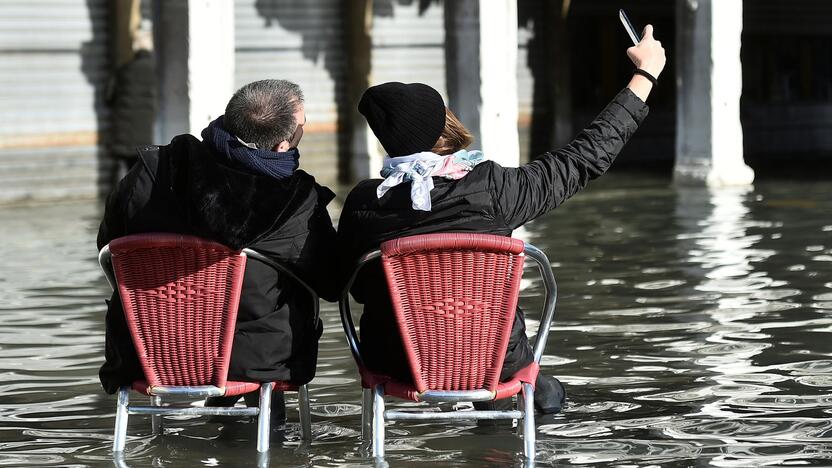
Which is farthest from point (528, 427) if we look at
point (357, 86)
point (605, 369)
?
point (357, 86)

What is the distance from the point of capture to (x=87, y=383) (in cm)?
622

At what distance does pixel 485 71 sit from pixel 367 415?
936 cm

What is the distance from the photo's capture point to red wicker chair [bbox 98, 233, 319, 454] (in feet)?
14.7

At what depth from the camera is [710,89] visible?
1510 centimetres

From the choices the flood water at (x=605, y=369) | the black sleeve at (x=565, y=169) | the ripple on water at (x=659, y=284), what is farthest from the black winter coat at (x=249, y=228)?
the ripple on water at (x=659, y=284)

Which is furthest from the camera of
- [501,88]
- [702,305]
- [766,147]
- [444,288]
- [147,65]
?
[766,147]

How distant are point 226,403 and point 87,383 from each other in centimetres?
126

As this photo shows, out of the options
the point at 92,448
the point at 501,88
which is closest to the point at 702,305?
the point at 92,448

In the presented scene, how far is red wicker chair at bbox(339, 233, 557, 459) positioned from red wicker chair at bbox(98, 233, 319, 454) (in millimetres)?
365

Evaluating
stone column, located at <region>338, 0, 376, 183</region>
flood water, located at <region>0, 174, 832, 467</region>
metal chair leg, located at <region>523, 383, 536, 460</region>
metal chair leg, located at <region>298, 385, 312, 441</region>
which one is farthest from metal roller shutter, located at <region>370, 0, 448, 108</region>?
metal chair leg, located at <region>523, 383, 536, 460</region>

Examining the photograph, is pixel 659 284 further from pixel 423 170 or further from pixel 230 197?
pixel 230 197

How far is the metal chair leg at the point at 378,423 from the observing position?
4473 mm

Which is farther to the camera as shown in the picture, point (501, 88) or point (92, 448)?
point (501, 88)

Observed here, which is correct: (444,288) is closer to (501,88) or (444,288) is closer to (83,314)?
(83,314)
